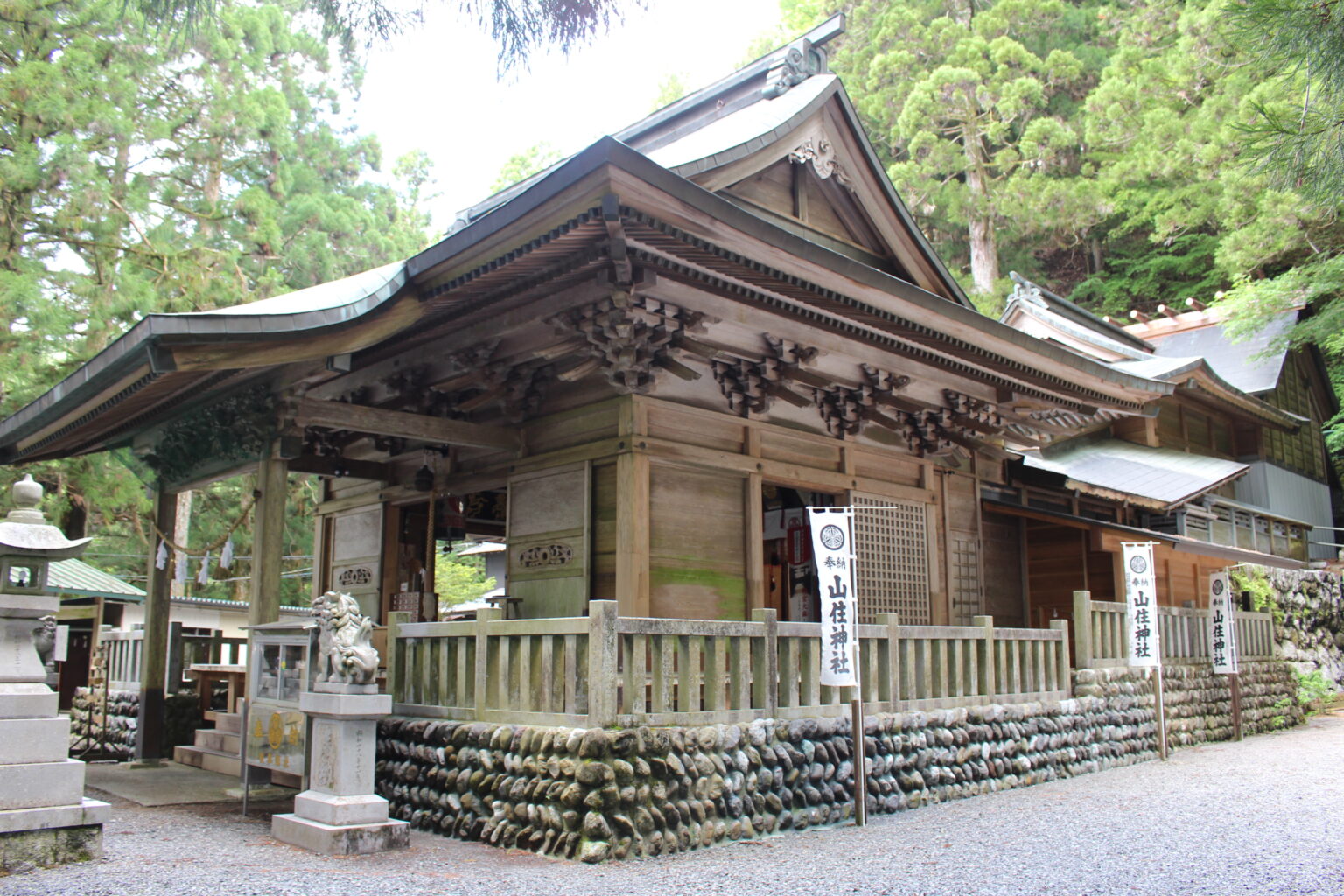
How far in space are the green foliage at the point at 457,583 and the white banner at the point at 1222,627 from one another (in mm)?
17128

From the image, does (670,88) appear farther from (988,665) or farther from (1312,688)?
(988,665)

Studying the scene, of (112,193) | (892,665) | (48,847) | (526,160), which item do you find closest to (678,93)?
(526,160)

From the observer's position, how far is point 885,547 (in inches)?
437

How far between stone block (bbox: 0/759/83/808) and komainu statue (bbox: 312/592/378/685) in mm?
1491

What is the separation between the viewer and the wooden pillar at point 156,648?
34.1 ft

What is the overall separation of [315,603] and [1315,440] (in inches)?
1068

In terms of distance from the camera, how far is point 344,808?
6.18m

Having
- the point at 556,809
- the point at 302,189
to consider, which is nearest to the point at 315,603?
the point at 556,809

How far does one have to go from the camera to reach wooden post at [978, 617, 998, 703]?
9.39 metres

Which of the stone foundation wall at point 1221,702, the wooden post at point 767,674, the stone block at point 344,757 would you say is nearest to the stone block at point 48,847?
the stone block at point 344,757

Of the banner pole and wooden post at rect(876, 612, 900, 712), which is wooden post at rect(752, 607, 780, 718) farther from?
the banner pole

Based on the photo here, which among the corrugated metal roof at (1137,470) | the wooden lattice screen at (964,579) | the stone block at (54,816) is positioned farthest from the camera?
the corrugated metal roof at (1137,470)

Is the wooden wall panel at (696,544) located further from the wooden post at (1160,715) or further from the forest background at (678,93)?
the wooden post at (1160,715)

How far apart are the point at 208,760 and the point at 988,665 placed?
7.85 metres
